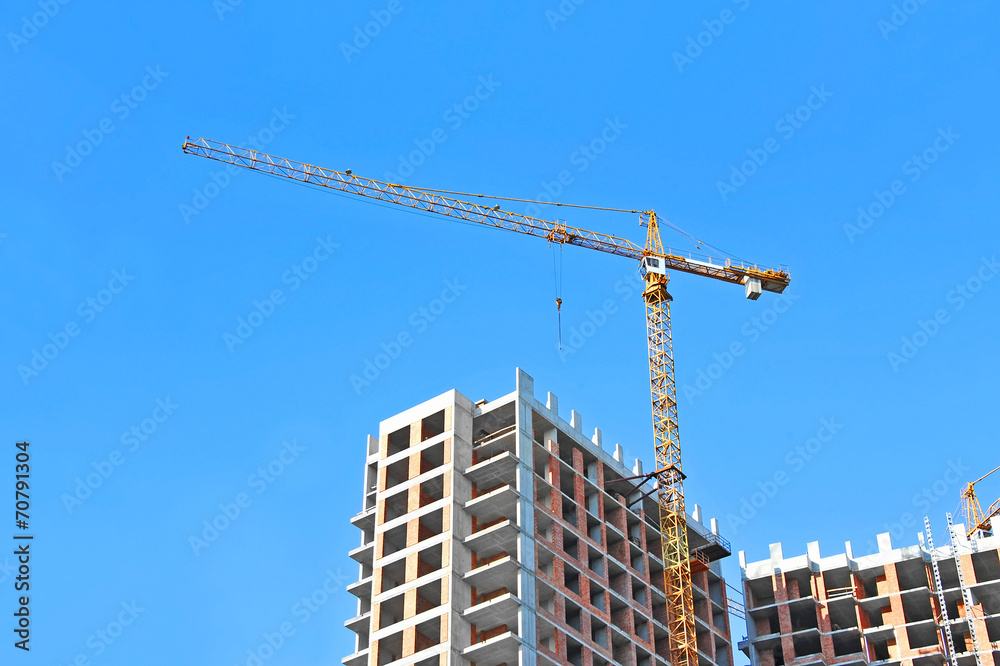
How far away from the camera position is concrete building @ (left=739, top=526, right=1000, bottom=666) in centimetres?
14150

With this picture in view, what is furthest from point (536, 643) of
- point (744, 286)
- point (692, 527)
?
point (744, 286)

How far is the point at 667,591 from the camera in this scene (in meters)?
136

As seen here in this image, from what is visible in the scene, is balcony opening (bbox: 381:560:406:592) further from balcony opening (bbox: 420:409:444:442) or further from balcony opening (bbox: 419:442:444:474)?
balcony opening (bbox: 420:409:444:442)

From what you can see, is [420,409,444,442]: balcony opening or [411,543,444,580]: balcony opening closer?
[411,543,444,580]: balcony opening

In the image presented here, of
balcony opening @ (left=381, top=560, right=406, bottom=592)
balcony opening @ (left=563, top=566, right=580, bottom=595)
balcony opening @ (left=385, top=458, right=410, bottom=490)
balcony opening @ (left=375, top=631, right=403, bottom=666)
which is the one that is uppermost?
balcony opening @ (left=385, top=458, right=410, bottom=490)

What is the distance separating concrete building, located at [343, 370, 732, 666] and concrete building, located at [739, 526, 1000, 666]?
12.2 meters

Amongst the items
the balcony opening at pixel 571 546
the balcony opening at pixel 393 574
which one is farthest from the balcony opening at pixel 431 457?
the balcony opening at pixel 571 546

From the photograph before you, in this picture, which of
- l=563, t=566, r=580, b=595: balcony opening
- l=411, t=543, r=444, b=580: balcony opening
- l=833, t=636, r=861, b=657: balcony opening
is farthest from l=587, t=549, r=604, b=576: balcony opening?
l=833, t=636, r=861, b=657: balcony opening

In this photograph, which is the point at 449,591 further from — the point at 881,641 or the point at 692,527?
the point at 881,641

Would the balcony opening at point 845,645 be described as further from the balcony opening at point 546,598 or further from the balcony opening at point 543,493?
the balcony opening at point 546,598

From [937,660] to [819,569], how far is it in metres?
13.6

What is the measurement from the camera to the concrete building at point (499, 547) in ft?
371

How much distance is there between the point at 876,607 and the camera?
5704 inches

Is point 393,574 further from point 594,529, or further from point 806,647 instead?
point 806,647
